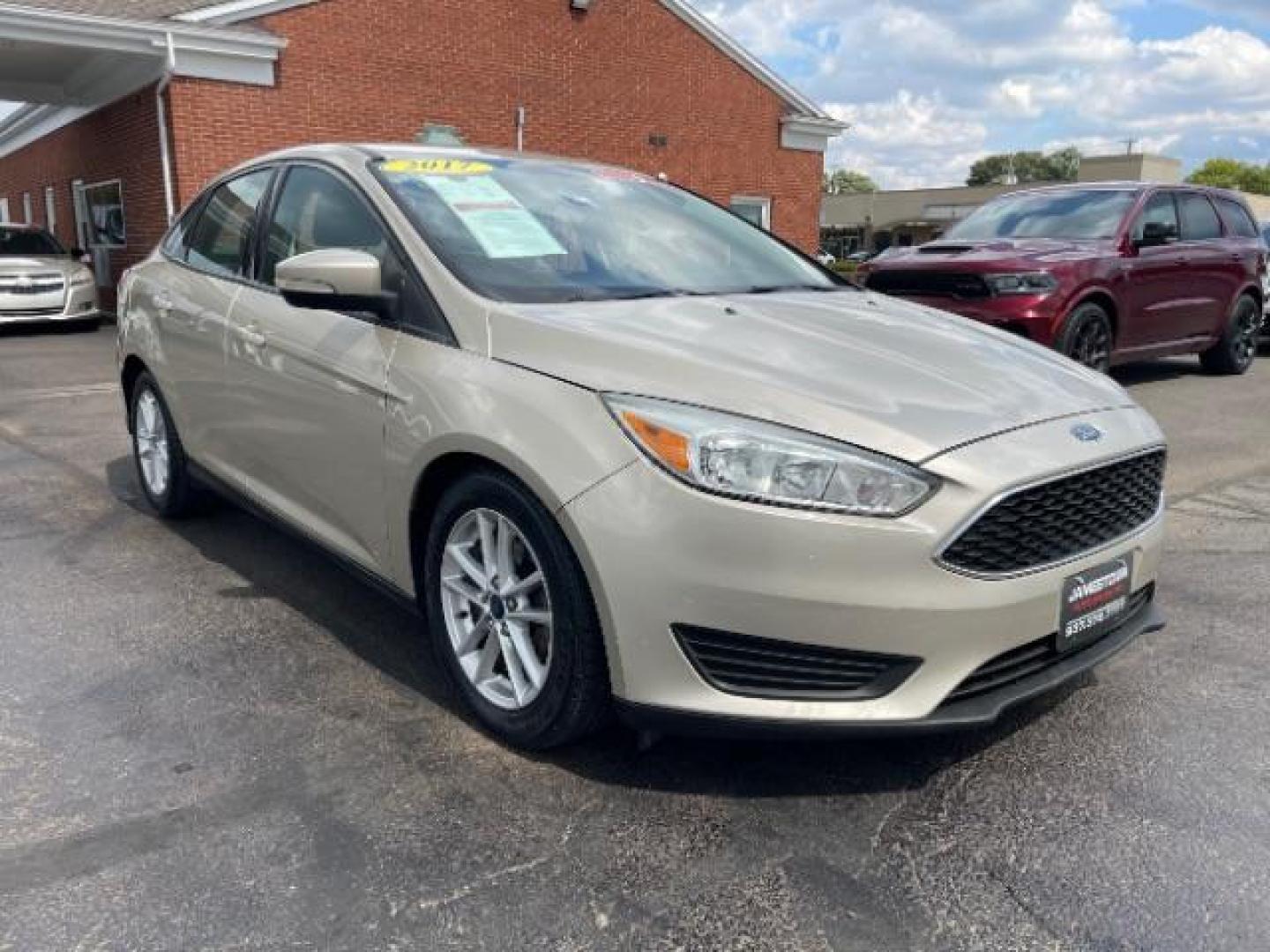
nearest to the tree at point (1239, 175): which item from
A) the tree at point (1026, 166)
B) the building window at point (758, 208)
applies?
the tree at point (1026, 166)

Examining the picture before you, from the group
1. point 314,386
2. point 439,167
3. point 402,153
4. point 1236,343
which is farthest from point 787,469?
point 1236,343

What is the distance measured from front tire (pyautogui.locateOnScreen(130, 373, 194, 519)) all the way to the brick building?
369 inches

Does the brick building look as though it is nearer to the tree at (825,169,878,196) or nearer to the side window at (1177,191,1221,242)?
the side window at (1177,191,1221,242)

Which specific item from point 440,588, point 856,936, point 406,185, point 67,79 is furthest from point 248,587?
point 67,79

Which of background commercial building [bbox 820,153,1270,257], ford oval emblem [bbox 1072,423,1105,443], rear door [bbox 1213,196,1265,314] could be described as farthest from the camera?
background commercial building [bbox 820,153,1270,257]

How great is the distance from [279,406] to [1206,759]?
2.97 meters

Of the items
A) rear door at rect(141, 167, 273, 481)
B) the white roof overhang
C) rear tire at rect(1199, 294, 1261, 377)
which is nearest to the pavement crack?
rear door at rect(141, 167, 273, 481)

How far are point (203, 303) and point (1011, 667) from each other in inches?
128

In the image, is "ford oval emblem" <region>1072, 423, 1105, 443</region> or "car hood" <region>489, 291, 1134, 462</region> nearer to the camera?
"car hood" <region>489, 291, 1134, 462</region>

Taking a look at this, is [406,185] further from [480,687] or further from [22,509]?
[22,509]

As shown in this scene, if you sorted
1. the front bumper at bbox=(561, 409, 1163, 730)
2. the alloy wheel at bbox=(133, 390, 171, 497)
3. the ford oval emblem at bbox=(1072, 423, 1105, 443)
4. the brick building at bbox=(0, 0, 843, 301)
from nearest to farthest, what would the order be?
the front bumper at bbox=(561, 409, 1163, 730)
the ford oval emblem at bbox=(1072, 423, 1105, 443)
the alloy wheel at bbox=(133, 390, 171, 497)
the brick building at bbox=(0, 0, 843, 301)

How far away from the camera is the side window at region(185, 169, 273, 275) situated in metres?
4.02

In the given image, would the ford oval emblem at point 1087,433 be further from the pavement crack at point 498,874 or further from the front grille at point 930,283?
the front grille at point 930,283

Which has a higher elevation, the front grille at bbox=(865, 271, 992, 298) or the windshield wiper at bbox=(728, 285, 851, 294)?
the windshield wiper at bbox=(728, 285, 851, 294)
